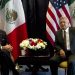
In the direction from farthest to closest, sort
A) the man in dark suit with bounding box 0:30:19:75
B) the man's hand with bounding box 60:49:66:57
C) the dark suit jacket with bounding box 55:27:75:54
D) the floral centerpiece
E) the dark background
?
the dark background, the floral centerpiece, the dark suit jacket with bounding box 55:27:75:54, the man's hand with bounding box 60:49:66:57, the man in dark suit with bounding box 0:30:19:75

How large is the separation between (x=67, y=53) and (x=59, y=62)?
0.24 metres

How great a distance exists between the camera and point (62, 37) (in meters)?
5.43

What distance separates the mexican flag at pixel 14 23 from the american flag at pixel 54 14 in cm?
58

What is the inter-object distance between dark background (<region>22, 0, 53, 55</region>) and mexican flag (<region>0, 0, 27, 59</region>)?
18.3 inches

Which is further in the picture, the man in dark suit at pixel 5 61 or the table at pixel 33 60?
the table at pixel 33 60

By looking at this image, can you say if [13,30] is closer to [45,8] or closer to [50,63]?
[45,8]

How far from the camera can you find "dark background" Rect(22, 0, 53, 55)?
6.66 meters

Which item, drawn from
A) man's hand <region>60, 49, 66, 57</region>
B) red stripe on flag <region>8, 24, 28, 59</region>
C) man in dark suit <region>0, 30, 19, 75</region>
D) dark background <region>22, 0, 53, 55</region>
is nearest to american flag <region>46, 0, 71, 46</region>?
dark background <region>22, 0, 53, 55</region>

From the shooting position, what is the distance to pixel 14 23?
6.21 m

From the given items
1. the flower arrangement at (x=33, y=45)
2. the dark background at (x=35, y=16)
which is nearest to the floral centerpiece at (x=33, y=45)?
the flower arrangement at (x=33, y=45)

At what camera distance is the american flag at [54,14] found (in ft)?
20.3

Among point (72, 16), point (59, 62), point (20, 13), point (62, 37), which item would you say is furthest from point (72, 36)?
point (20, 13)

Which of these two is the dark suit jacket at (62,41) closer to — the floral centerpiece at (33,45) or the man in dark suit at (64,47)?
the man in dark suit at (64,47)

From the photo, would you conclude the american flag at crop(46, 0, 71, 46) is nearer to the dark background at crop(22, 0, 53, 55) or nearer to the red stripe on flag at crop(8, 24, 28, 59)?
the dark background at crop(22, 0, 53, 55)
